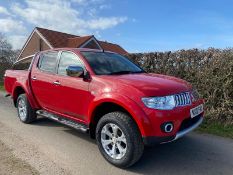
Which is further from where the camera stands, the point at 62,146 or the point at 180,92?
the point at 62,146

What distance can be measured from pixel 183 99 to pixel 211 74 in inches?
138

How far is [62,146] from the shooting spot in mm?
5672

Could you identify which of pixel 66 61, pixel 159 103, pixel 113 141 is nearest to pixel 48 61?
pixel 66 61

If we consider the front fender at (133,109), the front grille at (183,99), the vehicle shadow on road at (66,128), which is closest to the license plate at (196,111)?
the front grille at (183,99)

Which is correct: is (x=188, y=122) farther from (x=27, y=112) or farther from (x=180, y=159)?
(x=27, y=112)

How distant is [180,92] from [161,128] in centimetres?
73

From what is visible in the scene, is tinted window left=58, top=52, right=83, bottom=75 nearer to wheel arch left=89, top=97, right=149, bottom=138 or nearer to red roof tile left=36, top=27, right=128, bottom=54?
wheel arch left=89, top=97, right=149, bottom=138

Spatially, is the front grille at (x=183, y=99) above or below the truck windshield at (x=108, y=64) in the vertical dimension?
below

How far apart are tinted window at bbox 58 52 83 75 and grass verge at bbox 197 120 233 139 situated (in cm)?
323

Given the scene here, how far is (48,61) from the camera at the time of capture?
6691mm

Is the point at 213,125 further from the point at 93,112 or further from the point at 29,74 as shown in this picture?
the point at 29,74


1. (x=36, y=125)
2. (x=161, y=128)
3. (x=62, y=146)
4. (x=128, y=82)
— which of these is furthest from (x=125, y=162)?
(x=36, y=125)

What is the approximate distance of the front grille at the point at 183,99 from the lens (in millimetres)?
4586

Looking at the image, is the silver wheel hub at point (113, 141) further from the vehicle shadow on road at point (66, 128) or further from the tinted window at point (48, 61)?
the tinted window at point (48, 61)
